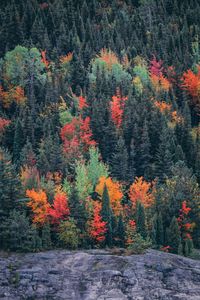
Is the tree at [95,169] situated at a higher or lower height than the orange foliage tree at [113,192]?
higher

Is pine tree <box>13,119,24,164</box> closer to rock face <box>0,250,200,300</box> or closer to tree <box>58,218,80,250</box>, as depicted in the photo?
tree <box>58,218,80,250</box>

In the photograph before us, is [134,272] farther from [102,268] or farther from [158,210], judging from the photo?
[158,210]

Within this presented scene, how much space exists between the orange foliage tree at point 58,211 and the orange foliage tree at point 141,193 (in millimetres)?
14929

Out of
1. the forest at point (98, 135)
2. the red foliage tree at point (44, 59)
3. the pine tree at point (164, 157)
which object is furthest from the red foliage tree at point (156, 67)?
the pine tree at point (164, 157)

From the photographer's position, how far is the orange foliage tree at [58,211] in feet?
325

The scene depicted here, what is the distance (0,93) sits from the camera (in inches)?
6083

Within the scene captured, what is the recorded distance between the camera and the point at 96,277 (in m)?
87.8

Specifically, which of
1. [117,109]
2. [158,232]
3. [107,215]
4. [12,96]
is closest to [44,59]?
[12,96]

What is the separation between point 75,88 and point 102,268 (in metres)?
76.9

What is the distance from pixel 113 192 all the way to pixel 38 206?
1629 cm

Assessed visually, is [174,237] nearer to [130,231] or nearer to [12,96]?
[130,231]

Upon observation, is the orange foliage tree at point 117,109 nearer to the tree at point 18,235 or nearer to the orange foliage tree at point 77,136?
the orange foliage tree at point 77,136

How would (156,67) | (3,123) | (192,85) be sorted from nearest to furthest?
(3,123) < (192,85) < (156,67)

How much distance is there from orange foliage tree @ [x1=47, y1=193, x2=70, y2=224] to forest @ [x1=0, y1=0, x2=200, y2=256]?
0.44ft
